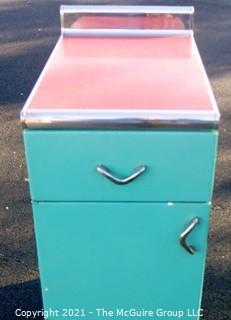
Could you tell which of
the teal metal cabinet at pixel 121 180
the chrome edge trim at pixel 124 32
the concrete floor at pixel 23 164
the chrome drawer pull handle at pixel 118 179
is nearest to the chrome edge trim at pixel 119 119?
the teal metal cabinet at pixel 121 180

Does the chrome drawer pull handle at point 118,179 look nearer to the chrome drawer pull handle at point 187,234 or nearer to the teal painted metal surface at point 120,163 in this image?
the teal painted metal surface at point 120,163

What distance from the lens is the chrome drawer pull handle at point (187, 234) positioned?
4.83 feet

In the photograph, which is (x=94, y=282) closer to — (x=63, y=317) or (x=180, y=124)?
(x=63, y=317)

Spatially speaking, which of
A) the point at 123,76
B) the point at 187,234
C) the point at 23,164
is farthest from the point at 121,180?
the point at 23,164

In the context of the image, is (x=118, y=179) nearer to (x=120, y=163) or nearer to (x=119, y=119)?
(x=120, y=163)

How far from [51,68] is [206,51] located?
3.77 m

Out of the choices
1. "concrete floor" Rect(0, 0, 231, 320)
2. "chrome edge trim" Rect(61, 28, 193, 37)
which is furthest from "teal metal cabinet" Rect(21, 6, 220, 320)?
"concrete floor" Rect(0, 0, 231, 320)

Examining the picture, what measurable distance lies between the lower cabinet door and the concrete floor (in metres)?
0.49

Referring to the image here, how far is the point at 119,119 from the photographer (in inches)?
52.1

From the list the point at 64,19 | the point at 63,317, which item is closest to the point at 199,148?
the point at 63,317

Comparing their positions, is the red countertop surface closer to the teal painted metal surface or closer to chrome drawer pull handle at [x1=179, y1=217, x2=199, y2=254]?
the teal painted metal surface

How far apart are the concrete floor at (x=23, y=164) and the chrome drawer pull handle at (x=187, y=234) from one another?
Result: 66 cm

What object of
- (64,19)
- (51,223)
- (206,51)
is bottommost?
(206,51)

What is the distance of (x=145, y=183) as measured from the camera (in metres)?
1.41
